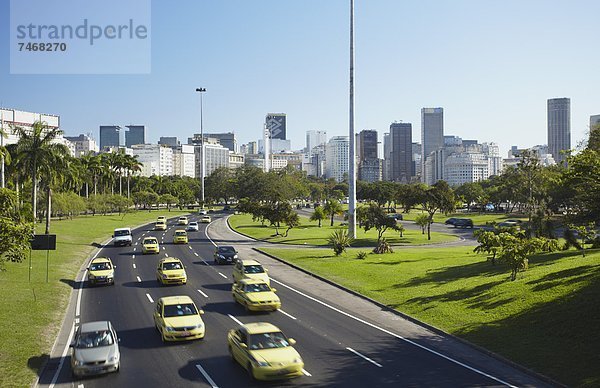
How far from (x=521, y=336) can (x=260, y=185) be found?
4678 inches

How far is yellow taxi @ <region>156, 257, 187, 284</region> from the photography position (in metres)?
31.6

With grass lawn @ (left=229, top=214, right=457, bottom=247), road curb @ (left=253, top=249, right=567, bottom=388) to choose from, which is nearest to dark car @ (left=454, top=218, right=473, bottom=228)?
grass lawn @ (left=229, top=214, right=457, bottom=247)

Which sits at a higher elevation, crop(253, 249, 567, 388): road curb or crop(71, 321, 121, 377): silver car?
crop(71, 321, 121, 377): silver car

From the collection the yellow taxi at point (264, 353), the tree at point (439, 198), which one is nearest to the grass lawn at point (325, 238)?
the tree at point (439, 198)

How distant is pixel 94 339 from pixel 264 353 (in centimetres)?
577

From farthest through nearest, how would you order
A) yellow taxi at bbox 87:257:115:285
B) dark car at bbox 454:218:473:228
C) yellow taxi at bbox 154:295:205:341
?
dark car at bbox 454:218:473:228, yellow taxi at bbox 87:257:115:285, yellow taxi at bbox 154:295:205:341

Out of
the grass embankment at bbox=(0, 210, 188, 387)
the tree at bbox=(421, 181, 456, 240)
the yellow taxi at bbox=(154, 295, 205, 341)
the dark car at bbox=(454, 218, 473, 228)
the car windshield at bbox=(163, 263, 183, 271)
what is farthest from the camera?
the dark car at bbox=(454, 218, 473, 228)

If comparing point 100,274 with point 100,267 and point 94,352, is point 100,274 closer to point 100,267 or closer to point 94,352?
point 100,267

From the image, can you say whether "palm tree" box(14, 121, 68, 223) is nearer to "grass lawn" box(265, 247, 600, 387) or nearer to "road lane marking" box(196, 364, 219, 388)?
"grass lawn" box(265, 247, 600, 387)

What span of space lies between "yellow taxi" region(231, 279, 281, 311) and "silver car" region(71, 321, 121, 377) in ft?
26.5

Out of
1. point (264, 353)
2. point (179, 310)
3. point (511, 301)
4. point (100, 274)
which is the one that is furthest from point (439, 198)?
point (264, 353)

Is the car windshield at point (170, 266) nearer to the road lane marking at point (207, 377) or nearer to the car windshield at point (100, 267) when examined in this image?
the car windshield at point (100, 267)

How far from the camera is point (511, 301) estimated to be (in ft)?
79.2

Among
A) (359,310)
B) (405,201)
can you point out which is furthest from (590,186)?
(405,201)
